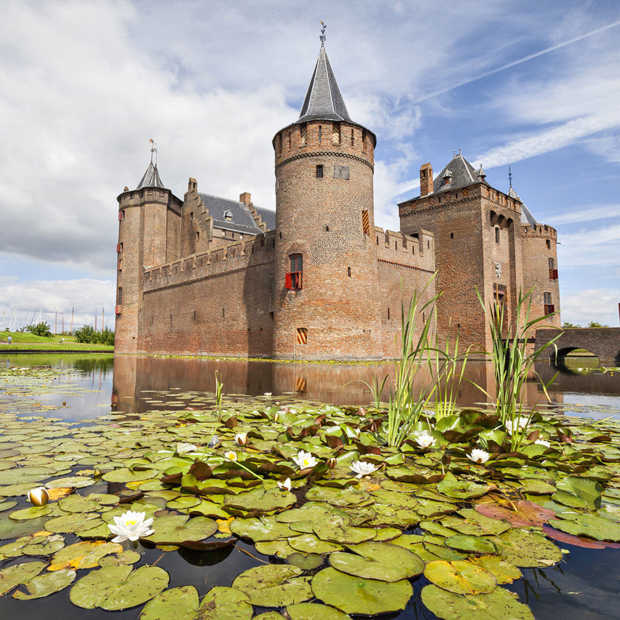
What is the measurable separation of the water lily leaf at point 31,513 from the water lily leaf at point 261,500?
79cm

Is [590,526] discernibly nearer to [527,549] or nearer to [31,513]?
[527,549]

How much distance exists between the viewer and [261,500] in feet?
6.19

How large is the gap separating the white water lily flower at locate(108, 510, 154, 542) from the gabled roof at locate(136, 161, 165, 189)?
106 ft

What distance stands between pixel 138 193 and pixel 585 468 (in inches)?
1290

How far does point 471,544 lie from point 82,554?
139cm

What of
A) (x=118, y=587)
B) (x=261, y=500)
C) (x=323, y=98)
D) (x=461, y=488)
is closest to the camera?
(x=118, y=587)

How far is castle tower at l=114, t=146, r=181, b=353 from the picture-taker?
30031mm

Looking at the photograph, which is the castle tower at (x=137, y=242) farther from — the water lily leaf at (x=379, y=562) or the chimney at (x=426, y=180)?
the water lily leaf at (x=379, y=562)

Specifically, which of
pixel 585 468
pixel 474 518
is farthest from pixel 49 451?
pixel 585 468

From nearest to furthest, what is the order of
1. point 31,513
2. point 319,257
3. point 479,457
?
point 31,513
point 479,457
point 319,257

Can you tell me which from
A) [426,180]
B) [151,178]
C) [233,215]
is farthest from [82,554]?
[151,178]

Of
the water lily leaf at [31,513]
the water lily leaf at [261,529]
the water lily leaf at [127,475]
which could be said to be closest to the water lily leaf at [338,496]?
the water lily leaf at [261,529]

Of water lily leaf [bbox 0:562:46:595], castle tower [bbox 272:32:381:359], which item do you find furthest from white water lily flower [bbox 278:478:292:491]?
castle tower [bbox 272:32:381:359]

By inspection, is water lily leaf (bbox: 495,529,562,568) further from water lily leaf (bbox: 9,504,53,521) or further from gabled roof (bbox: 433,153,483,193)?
gabled roof (bbox: 433,153,483,193)
